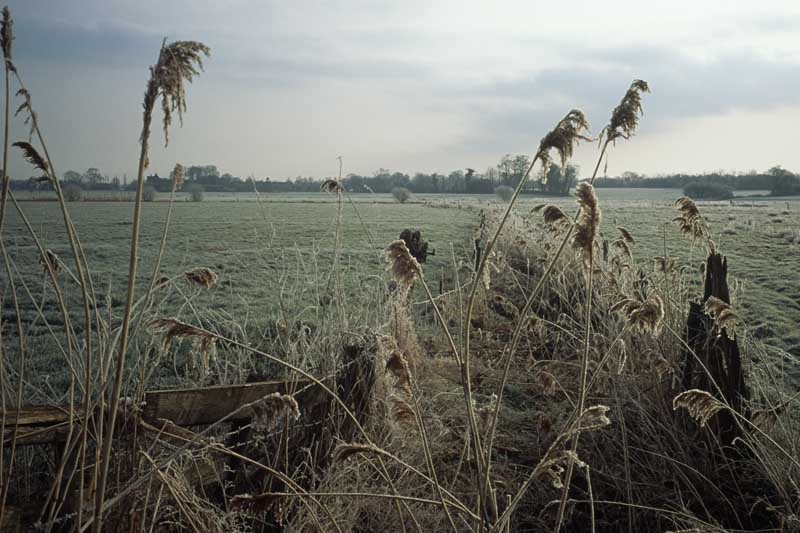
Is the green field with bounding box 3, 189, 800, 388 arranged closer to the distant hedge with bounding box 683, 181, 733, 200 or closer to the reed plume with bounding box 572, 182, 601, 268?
the reed plume with bounding box 572, 182, 601, 268

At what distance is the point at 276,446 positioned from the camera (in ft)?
11.5

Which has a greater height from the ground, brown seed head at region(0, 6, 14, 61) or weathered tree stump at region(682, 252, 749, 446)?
brown seed head at region(0, 6, 14, 61)

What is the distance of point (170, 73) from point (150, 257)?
13.5m

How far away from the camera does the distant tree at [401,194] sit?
54906mm

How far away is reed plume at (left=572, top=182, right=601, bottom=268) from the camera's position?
4.66 ft

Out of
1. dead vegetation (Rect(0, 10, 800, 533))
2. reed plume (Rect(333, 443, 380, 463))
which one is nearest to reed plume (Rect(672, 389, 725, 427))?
dead vegetation (Rect(0, 10, 800, 533))

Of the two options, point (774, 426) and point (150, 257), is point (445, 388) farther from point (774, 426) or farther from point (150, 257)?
point (150, 257)

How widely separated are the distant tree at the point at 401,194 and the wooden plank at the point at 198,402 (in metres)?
51.9

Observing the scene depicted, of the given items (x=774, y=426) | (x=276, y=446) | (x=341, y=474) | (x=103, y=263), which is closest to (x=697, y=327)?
(x=774, y=426)

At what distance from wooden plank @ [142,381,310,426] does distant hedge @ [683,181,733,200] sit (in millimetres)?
30126

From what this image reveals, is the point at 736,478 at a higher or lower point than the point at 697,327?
lower

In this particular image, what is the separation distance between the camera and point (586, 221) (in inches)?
56.6

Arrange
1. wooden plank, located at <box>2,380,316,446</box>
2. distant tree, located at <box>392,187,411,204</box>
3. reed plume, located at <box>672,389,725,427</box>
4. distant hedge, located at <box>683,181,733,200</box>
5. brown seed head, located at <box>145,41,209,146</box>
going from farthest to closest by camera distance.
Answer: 1. distant tree, located at <box>392,187,411,204</box>
2. distant hedge, located at <box>683,181,733,200</box>
3. wooden plank, located at <box>2,380,316,446</box>
4. reed plume, located at <box>672,389,725,427</box>
5. brown seed head, located at <box>145,41,209,146</box>

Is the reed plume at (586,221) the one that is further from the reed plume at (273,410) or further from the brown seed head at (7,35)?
the brown seed head at (7,35)
